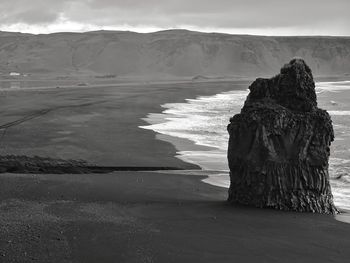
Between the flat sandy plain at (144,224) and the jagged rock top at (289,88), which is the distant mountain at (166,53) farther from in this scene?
the jagged rock top at (289,88)

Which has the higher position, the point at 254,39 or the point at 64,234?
the point at 254,39

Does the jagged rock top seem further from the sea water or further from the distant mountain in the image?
the distant mountain

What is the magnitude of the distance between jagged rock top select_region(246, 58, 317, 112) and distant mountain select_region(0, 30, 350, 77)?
63.3 metres

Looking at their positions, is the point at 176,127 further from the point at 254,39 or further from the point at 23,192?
the point at 254,39

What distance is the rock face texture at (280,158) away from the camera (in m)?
6.05

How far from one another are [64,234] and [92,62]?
79.6 metres

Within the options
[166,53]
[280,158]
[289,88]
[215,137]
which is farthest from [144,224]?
[166,53]

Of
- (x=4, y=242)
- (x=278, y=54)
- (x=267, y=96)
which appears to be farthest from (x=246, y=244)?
(x=278, y=54)

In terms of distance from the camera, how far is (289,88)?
682 cm

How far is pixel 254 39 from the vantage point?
10925 centimetres

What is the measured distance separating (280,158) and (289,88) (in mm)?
1146

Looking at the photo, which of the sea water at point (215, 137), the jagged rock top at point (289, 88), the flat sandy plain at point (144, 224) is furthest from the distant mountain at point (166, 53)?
the jagged rock top at point (289, 88)

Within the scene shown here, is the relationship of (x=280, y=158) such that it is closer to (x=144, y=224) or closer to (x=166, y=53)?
(x=144, y=224)

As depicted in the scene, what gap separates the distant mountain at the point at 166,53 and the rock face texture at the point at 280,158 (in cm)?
6399
